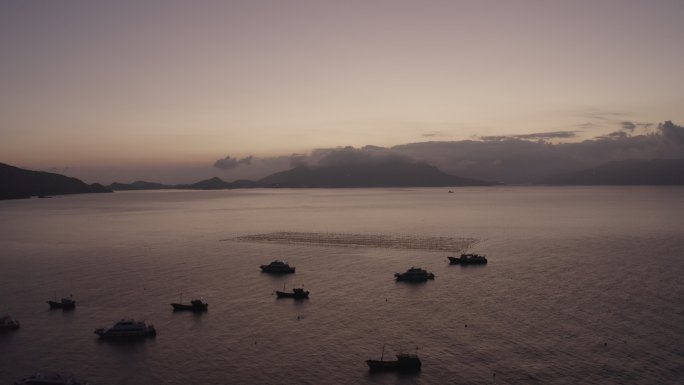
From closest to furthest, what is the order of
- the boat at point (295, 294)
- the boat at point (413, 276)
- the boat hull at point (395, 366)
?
the boat hull at point (395, 366) → the boat at point (295, 294) → the boat at point (413, 276)

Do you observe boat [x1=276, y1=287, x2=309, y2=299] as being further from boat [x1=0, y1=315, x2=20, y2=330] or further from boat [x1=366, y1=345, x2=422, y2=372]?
boat [x1=0, y1=315, x2=20, y2=330]

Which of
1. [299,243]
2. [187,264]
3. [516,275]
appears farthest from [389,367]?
[299,243]

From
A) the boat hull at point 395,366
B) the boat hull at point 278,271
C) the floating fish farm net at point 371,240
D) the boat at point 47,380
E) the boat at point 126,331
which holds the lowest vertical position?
the boat hull at point 395,366

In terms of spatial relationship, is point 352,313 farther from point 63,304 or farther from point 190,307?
point 63,304

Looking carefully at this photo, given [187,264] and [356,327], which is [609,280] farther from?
[187,264]

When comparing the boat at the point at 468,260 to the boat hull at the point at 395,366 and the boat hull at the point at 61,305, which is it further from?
the boat hull at the point at 61,305

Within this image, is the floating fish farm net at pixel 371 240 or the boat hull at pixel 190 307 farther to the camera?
the floating fish farm net at pixel 371 240

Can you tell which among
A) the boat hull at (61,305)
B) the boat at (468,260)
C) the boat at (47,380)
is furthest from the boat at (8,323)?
the boat at (468,260)

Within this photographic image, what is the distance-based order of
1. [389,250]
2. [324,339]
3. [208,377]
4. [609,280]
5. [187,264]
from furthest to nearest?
[389,250]
[187,264]
[609,280]
[324,339]
[208,377]
